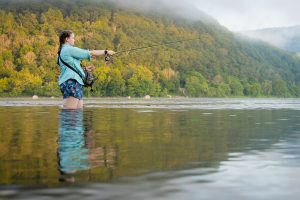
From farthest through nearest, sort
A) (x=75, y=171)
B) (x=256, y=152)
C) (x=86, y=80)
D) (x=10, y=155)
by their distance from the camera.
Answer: (x=86, y=80), (x=256, y=152), (x=10, y=155), (x=75, y=171)

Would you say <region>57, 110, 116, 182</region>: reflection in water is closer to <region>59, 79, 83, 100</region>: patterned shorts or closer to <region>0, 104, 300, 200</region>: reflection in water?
<region>0, 104, 300, 200</region>: reflection in water

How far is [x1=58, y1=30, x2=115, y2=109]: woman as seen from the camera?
15.0m

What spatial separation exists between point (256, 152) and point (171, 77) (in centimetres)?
18143

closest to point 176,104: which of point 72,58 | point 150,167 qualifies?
point 72,58

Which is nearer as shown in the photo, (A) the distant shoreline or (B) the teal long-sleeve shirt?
(B) the teal long-sleeve shirt

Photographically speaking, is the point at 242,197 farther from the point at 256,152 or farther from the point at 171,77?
the point at 171,77

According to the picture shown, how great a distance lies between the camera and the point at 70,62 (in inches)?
598

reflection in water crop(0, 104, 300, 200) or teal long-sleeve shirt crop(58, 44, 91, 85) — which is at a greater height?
teal long-sleeve shirt crop(58, 44, 91, 85)

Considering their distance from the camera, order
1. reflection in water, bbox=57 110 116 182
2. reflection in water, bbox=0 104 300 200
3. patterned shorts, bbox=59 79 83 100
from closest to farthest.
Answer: reflection in water, bbox=0 104 300 200 < reflection in water, bbox=57 110 116 182 < patterned shorts, bbox=59 79 83 100

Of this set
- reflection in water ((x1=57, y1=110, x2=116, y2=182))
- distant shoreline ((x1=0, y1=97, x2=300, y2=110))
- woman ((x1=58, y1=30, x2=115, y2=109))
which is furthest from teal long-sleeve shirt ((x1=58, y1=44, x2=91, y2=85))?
distant shoreline ((x1=0, y1=97, x2=300, y2=110))

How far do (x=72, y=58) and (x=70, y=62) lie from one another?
12 centimetres

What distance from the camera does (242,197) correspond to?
4.48m

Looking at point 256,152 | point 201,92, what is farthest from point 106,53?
point 201,92

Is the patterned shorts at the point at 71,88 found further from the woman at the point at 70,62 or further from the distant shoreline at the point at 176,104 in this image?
the distant shoreline at the point at 176,104
